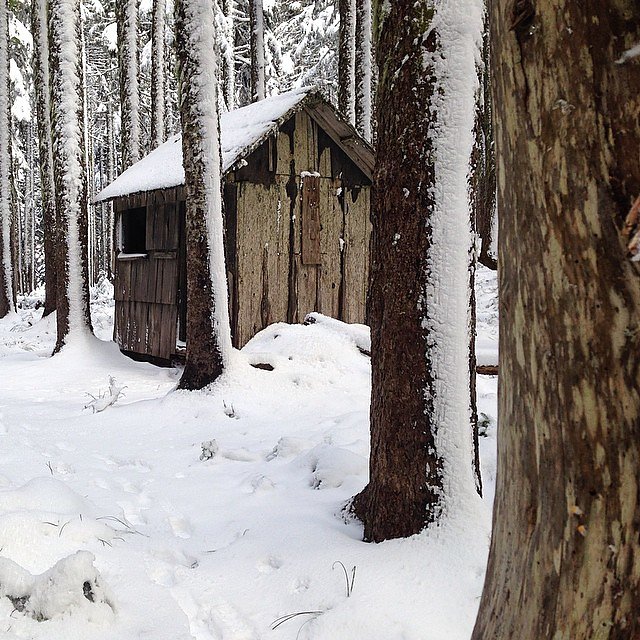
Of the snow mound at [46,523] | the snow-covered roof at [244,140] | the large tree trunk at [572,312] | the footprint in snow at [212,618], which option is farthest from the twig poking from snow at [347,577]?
the snow-covered roof at [244,140]

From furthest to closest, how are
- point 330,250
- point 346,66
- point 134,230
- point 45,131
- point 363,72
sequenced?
1. point 363,72
2. point 45,131
3. point 346,66
4. point 134,230
5. point 330,250

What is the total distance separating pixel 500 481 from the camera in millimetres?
1694

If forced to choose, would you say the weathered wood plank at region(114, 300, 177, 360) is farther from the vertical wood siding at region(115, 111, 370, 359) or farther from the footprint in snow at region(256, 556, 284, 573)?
the footprint in snow at region(256, 556, 284, 573)

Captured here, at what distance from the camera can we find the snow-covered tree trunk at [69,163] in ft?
33.8

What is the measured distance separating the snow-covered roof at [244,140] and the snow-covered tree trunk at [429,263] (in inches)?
221

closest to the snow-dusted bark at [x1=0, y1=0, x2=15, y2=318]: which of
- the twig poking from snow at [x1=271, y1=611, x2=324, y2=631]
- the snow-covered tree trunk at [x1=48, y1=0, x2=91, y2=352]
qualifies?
the snow-covered tree trunk at [x1=48, y1=0, x2=91, y2=352]

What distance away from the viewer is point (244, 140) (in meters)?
9.38

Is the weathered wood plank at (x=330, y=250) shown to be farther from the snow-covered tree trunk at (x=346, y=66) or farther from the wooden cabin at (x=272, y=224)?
the snow-covered tree trunk at (x=346, y=66)

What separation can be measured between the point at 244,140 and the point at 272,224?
144cm

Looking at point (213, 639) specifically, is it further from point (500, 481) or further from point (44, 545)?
point (500, 481)

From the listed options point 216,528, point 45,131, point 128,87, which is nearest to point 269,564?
point 216,528

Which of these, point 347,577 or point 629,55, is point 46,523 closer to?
point 347,577

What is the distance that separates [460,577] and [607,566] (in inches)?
68.1

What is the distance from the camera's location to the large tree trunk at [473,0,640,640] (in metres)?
1.29
